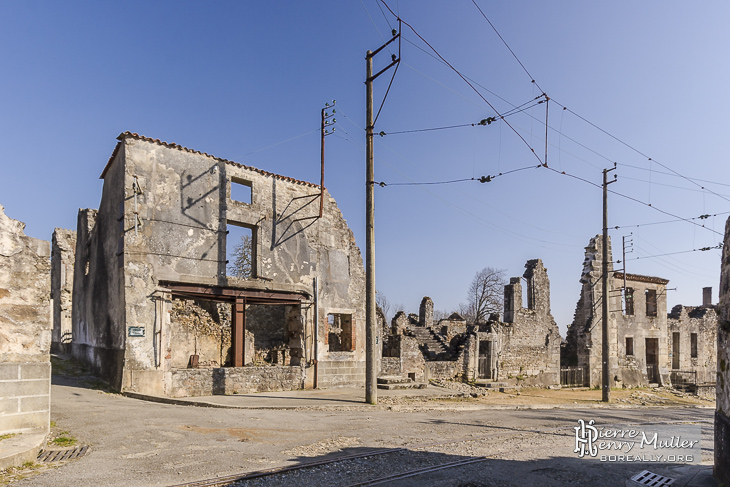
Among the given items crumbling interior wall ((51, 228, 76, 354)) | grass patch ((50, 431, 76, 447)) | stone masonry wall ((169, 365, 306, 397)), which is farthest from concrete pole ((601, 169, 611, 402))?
crumbling interior wall ((51, 228, 76, 354))

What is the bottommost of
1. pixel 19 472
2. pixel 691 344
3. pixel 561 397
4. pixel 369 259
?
pixel 561 397

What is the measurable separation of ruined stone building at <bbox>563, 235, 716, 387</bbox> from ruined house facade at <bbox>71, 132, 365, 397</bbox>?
597 inches

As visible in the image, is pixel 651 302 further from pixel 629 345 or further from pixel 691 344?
pixel 691 344

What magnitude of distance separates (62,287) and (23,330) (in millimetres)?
20206

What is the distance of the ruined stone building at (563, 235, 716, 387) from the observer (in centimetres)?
2848

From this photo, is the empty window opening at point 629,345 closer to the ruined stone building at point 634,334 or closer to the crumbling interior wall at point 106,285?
the ruined stone building at point 634,334

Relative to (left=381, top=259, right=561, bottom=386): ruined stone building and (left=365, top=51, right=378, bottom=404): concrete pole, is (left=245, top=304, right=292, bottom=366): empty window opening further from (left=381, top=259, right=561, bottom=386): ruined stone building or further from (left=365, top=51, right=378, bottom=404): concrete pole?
(left=365, top=51, right=378, bottom=404): concrete pole

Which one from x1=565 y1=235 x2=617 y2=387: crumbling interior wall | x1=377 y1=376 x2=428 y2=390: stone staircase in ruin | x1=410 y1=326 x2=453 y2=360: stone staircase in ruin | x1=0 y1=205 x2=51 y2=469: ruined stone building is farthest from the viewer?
x1=565 y1=235 x2=617 y2=387: crumbling interior wall

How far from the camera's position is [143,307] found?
48.7ft

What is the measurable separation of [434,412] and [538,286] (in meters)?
17.8

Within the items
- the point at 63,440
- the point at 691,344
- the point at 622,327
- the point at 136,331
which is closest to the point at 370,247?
the point at 136,331

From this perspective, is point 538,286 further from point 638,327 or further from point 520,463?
point 520,463

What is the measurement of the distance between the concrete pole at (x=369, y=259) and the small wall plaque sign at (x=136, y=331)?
6421mm

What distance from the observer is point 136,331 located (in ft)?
47.9
